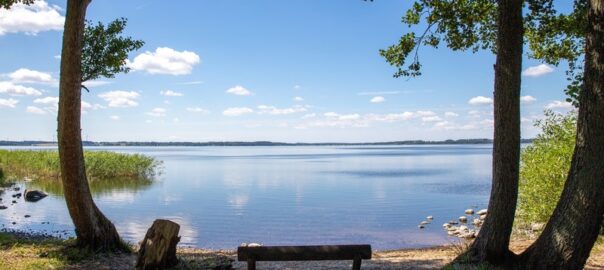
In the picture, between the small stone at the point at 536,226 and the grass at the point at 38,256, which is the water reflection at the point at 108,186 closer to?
the grass at the point at 38,256

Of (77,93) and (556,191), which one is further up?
(77,93)

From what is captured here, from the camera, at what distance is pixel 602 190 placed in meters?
8.39

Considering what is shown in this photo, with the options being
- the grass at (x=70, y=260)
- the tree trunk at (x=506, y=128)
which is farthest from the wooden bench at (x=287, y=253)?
the tree trunk at (x=506, y=128)

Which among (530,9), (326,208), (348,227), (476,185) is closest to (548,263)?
(530,9)

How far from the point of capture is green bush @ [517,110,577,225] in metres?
18.5

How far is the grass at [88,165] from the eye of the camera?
50125 mm

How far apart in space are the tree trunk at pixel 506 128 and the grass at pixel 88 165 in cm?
4607

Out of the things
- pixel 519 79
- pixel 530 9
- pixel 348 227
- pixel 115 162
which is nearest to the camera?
pixel 519 79

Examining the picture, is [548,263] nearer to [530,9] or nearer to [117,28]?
[530,9]

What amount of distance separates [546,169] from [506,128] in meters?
10.9

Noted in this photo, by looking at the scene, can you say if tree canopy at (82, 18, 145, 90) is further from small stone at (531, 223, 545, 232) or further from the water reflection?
the water reflection

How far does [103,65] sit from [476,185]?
151 ft

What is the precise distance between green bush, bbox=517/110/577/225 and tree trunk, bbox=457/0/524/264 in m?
9.64

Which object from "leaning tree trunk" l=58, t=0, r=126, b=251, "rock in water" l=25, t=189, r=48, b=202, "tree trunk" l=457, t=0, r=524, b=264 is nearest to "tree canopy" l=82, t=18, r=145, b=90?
"leaning tree trunk" l=58, t=0, r=126, b=251
